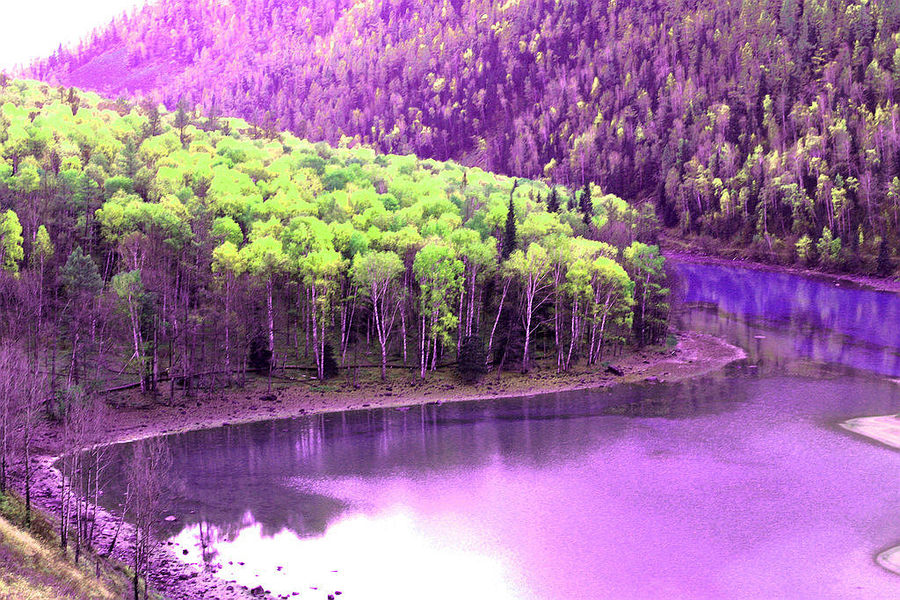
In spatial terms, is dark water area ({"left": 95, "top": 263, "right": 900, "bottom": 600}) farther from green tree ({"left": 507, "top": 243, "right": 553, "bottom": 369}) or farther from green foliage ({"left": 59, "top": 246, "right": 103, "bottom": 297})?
green foliage ({"left": 59, "top": 246, "right": 103, "bottom": 297})

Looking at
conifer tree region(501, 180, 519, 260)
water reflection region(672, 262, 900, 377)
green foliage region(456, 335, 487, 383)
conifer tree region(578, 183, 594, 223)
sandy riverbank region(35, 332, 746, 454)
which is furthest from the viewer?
conifer tree region(578, 183, 594, 223)

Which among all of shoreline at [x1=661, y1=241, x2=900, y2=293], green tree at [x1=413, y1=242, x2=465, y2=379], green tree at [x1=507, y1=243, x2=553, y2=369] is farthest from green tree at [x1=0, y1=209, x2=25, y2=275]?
shoreline at [x1=661, y1=241, x2=900, y2=293]

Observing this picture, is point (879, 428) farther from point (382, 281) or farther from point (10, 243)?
point (10, 243)

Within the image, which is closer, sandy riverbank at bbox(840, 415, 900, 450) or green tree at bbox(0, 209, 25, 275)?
sandy riverbank at bbox(840, 415, 900, 450)

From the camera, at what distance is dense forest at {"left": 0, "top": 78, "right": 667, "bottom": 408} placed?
187 feet

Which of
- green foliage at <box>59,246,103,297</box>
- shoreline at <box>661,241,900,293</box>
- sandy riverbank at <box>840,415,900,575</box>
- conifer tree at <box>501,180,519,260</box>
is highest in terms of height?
conifer tree at <box>501,180,519,260</box>

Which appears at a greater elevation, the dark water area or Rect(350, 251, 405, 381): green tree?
Rect(350, 251, 405, 381): green tree

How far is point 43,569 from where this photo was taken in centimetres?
2600

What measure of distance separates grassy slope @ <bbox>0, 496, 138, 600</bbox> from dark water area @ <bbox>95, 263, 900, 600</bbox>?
21.2ft

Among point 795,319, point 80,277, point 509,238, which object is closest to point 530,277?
point 509,238

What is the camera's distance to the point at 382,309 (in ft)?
205

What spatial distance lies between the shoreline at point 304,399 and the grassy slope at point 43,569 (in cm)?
404

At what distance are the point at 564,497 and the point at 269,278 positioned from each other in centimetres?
3187

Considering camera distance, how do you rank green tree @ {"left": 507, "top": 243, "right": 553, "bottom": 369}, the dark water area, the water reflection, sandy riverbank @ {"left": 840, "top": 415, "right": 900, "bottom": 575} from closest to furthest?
1. the dark water area
2. sandy riverbank @ {"left": 840, "top": 415, "right": 900, "bottom": 575}
3. green tree @ {"left": 507, "top": 243, "right": 553, "bottom": 369}
4. the water reflection
